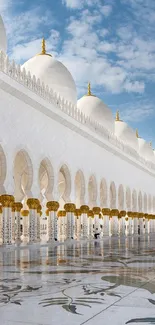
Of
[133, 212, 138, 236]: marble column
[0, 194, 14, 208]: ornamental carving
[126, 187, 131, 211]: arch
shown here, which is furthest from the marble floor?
[133, 212, 138, 236]: marble column

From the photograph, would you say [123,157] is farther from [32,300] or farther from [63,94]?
[32,300]

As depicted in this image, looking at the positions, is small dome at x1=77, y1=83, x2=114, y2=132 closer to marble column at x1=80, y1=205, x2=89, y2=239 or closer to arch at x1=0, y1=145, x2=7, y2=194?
marble column at x1=80, y1=205, x2=89, y2=239

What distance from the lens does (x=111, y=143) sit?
17094mm

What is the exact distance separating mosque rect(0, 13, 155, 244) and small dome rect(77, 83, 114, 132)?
0.04 metres

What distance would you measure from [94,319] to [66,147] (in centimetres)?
1094

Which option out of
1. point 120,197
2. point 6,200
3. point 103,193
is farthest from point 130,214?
point 6,200

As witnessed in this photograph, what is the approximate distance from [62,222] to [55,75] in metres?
5.80

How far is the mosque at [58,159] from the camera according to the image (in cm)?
970

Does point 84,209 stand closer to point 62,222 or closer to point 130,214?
point 62,222

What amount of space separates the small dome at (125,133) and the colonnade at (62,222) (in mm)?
3674

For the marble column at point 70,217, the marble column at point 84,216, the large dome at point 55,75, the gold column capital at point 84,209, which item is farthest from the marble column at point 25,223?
the large dome at point 55,75

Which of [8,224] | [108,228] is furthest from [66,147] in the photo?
[108,228]

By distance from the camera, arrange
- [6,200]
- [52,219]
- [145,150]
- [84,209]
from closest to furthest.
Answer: [6,200] → [52,219] → [84,209] → [145,150]

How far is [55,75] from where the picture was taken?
46.1 feet
